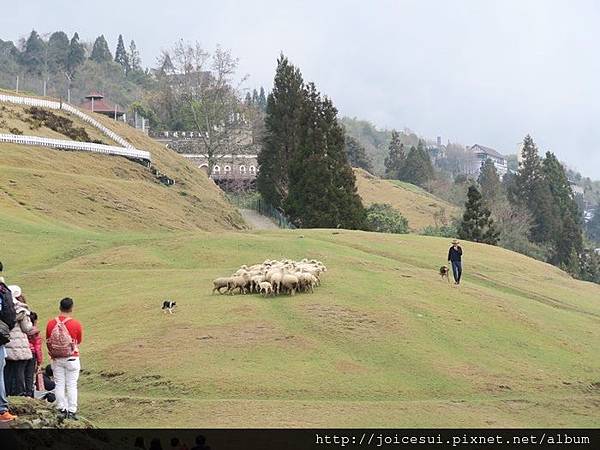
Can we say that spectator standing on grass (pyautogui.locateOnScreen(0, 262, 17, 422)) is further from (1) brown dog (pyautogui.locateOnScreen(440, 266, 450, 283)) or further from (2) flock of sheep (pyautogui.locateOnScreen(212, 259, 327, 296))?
(1) brown dog (pyautogui.locateOnScreen(440, 266, 450, 283))

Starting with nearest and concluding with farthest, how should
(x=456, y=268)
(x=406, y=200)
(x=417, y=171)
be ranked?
(x=456, y=268), (x=406, y=200), (x=417, y=171)

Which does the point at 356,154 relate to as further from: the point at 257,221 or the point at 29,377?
the point at 29,377

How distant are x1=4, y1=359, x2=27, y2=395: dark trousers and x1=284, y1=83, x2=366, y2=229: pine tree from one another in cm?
4954

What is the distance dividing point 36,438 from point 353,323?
579 inches

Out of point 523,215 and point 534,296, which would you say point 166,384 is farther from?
point 523,215

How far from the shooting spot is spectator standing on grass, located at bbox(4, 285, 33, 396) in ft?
53.4

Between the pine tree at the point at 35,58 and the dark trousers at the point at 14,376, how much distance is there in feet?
603

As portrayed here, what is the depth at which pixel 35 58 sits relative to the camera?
631 feet

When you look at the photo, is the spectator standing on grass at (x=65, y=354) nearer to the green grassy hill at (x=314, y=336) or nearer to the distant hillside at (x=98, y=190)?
the green grassy hill at (x=314, y=336)

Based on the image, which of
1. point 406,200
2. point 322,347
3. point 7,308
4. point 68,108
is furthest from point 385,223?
point 7,308

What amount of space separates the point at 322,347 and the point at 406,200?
346ft

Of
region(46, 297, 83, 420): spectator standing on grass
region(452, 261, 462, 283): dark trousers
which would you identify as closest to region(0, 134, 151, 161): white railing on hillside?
region(452, 261, 462, 283): dark trousers

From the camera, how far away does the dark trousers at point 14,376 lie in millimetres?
16328

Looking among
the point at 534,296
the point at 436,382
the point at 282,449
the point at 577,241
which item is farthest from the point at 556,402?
the point at 577,241
